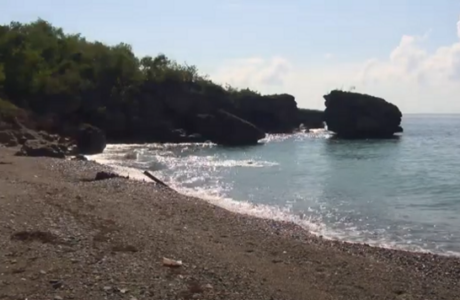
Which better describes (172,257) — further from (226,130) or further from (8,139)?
(226,130)

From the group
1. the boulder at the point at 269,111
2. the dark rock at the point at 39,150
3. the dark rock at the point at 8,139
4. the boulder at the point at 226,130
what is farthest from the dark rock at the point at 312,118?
the dark rock at the point at 39,150

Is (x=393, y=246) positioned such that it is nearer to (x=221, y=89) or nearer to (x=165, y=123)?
(x=165, y=123)

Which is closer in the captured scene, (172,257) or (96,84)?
(172,257)

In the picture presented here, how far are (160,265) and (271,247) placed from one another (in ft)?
17.5

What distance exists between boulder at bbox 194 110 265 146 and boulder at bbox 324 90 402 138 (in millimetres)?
25463

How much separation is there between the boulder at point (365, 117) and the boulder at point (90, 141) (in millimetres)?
62306

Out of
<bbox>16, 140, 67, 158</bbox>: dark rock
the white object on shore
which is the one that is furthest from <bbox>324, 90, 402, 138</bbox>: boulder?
the white object on shore

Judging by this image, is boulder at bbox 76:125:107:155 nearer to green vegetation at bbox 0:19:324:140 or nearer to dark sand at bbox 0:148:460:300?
green vegetation at bbox 0:19:324:140

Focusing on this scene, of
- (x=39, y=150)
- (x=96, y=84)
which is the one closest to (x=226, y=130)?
(x=96, y=84)

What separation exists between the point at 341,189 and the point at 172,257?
2663 centimetres

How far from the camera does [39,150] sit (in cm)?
4269

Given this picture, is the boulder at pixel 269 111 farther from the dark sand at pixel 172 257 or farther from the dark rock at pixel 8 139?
the dark sand at pixel 172 257

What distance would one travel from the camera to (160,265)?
12.9m

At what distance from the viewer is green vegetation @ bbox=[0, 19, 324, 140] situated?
78.8 metres
